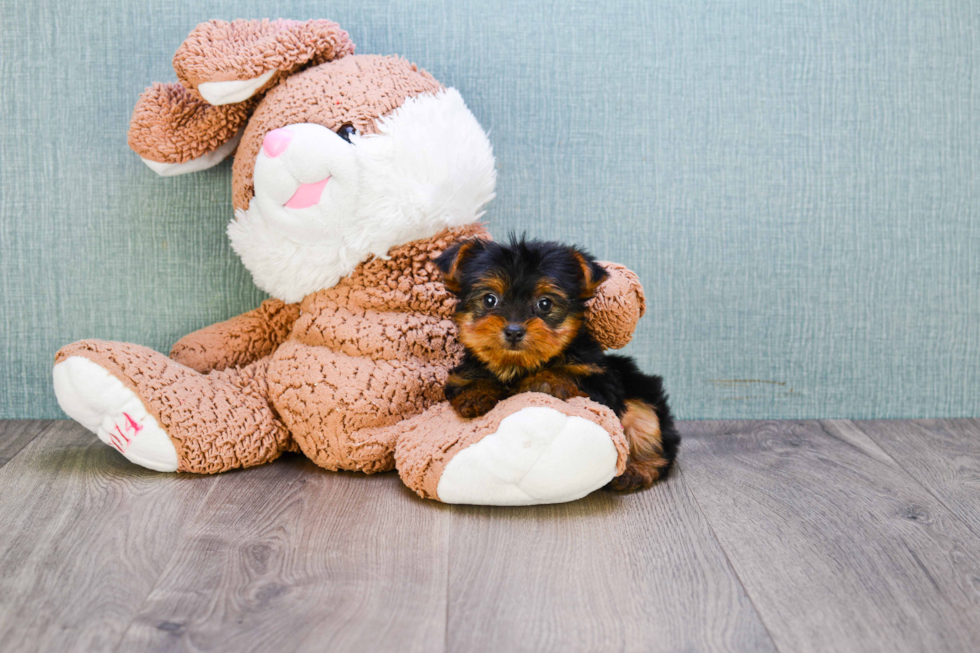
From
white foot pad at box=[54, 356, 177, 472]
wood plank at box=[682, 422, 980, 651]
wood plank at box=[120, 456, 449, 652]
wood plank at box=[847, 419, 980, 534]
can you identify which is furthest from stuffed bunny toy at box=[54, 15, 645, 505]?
wood plank at box=[847, 419, 980, 534]

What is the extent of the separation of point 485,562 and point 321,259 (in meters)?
0.85

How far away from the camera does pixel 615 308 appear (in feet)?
6.25

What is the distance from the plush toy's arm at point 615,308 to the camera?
1.90 metres

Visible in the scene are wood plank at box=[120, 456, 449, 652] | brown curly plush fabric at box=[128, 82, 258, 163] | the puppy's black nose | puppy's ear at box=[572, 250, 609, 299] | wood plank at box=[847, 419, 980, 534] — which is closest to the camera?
wood plank at box=[120, 456, 449, 652]

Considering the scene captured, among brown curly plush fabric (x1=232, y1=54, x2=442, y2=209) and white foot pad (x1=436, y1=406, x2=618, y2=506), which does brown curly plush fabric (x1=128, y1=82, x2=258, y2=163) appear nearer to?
brown curly plush fabric (x1=232, y1=54, x2=442, y2=209)

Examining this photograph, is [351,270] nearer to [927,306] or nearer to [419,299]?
[419,299]

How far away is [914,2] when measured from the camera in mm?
2289

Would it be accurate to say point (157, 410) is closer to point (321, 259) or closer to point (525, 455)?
point (321, 259)

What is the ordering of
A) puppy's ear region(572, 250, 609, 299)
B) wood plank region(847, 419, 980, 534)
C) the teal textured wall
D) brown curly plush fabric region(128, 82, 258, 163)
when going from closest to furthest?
puppy's ear region(572, 250, 609, 299) < wood plank region(847, 419, 980, 534) < brown curly plush fabric region(128, 82, 258, 163) < the teal textured wall

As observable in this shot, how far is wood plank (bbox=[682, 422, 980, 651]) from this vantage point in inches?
50.0

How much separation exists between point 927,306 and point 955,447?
17.2 inches

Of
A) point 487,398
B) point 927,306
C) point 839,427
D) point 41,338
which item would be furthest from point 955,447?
point 41,338

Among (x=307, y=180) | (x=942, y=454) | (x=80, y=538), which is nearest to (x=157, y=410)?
(x=80, y=538)

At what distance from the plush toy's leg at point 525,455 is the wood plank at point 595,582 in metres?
0.06
